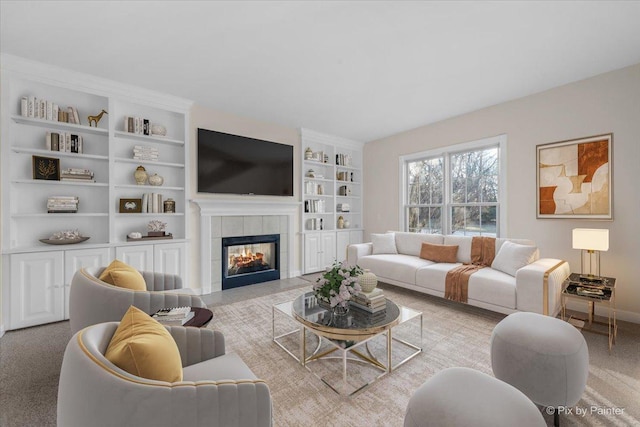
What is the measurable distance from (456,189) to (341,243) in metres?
2.39

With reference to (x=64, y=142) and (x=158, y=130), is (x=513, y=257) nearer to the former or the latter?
(x=158, y=130)

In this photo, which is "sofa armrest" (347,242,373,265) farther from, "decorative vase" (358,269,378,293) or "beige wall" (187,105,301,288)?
"decorative vase" (358,269,378,293)

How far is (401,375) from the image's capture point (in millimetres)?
1965

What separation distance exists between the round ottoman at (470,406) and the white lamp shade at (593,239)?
240cm

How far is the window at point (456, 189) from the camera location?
4102 millimetres

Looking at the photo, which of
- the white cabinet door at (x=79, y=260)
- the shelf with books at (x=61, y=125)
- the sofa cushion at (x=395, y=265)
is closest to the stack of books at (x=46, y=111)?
the shelf with books at (x=61, y=125)

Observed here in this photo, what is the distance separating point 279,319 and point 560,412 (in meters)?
2.32

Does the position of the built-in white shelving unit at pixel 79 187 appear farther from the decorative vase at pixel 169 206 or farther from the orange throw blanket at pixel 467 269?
the orange throw blanket at pixel 467 269

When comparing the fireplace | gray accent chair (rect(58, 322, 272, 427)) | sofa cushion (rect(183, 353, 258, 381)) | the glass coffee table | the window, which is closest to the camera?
gray accent chair (rect(58, 322, 272, 427))

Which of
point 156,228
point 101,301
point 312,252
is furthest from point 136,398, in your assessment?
point 312,252

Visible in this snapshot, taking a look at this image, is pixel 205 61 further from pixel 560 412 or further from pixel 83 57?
pixel 560 412

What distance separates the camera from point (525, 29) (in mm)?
2311

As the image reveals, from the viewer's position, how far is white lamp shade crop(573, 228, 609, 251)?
2.64m

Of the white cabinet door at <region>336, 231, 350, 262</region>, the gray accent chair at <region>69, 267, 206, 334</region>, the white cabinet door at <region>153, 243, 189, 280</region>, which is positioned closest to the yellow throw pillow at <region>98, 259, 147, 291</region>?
the gray accent chair at <region>69, 267, 206, 334</region>
